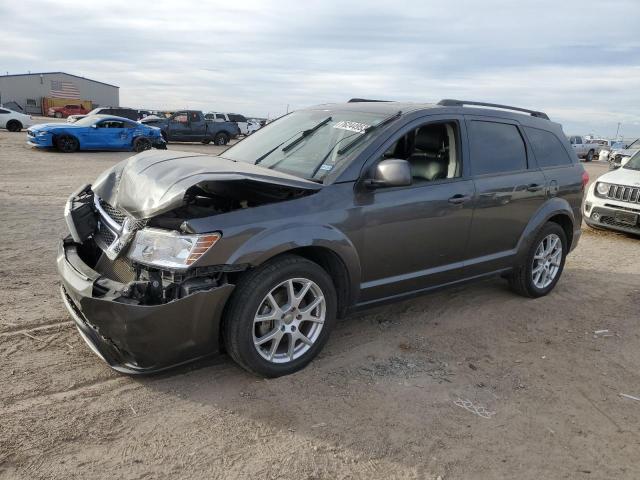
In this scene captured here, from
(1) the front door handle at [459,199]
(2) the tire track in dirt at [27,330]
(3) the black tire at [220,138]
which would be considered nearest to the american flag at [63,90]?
(3) the black tire at [220,138]

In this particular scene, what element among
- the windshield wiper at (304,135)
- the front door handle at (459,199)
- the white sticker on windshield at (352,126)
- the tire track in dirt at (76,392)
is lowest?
the tire track in dirt at (76,392)

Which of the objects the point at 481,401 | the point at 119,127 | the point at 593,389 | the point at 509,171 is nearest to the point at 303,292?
the point at 481,401

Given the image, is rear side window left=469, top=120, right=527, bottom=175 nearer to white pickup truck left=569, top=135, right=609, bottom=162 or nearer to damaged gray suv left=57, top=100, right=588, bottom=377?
damaged gray suv left=57, top=100, right=588, bottom=377

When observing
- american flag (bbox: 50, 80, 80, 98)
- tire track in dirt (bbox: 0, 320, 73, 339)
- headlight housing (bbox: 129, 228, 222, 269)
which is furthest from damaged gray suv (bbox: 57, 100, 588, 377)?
american flag (bbox: 50, 80, 80, 98)

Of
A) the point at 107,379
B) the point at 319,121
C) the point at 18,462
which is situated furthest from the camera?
the point at 319,121

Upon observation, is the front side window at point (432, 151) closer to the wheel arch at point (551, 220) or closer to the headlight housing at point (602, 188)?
the wheel arch at point (551, 220)

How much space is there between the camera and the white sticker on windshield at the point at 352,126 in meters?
4.04

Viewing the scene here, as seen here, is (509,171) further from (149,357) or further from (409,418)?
(149,357)

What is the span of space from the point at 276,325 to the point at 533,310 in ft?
9.39

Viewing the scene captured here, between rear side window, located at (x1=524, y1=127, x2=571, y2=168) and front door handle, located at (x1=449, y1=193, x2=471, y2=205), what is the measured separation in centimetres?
131

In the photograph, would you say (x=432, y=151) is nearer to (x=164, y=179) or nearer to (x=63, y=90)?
(x=164, y=179)

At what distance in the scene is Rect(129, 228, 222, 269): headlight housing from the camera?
3.02 meters

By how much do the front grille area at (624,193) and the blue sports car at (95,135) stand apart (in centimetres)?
1611

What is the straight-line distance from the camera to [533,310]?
5078 millimetres
